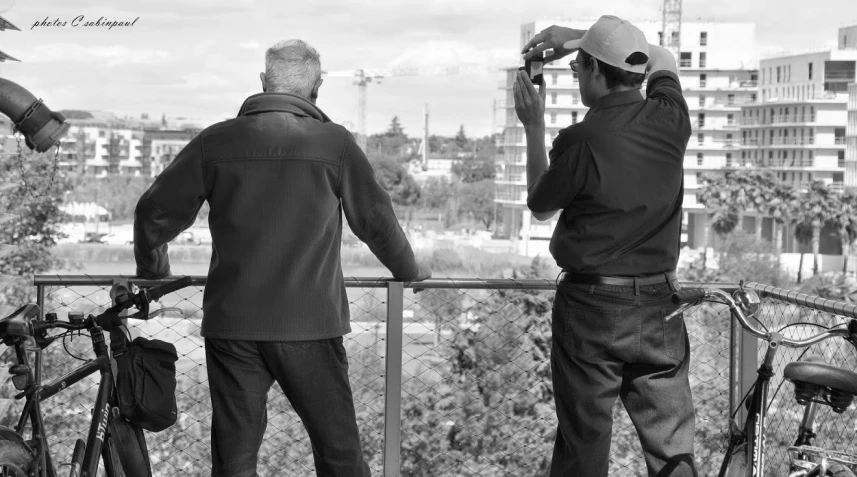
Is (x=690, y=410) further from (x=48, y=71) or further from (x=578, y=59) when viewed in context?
(x=48, y=71)

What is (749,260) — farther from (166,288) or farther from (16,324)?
(16,324)

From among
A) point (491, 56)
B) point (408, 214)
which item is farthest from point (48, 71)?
point (491, 56)

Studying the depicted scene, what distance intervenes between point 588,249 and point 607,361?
33 cm

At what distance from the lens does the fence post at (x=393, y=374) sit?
13.5ft

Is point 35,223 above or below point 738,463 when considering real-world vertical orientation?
below

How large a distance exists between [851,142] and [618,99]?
104 meters

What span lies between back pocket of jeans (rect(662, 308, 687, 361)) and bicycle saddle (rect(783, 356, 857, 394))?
31 centimetres

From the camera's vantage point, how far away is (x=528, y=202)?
3.29 m

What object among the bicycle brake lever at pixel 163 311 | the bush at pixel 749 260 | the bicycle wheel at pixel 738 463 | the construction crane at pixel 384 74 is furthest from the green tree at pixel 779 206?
the bicycle brake lever at pixel 163 311

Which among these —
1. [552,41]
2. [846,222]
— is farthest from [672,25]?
[552,41]

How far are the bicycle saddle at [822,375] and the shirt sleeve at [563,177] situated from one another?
0.78m

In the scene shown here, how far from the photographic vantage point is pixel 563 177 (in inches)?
123

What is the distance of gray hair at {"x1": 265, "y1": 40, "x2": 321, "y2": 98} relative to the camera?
9.89 feet

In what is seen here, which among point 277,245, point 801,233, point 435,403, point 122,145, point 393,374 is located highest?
point 122,145
